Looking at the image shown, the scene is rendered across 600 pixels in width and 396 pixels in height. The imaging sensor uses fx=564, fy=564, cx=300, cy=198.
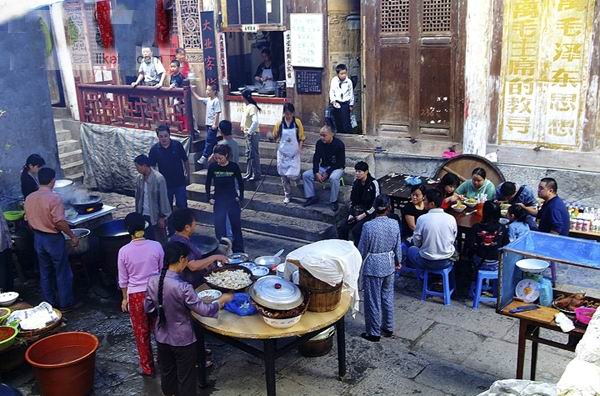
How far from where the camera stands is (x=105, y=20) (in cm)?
1460

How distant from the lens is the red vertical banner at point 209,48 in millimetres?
14141

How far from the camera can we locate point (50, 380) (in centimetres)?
640

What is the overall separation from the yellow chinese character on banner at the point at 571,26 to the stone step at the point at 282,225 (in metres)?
5.51

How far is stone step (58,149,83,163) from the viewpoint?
16.2 m

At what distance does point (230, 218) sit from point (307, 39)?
16.1 ft

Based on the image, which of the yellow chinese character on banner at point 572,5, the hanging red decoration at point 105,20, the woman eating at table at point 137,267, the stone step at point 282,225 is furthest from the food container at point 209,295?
the hanging red decoration at point 105,20

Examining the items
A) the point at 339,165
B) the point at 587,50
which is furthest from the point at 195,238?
the point at 587,50

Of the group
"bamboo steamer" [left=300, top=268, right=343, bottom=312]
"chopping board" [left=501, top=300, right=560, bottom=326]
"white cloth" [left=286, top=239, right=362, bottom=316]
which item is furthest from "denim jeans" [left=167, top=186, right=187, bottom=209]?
"chopping board" [left=501, top=300, right=560, bottom=326]

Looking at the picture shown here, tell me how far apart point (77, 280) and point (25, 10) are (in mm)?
5393

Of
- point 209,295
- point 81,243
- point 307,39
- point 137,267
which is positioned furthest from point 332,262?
point 307,39

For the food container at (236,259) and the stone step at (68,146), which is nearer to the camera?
the food container at (236,259)

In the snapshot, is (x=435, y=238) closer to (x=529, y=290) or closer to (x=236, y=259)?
(x=529, y=290)

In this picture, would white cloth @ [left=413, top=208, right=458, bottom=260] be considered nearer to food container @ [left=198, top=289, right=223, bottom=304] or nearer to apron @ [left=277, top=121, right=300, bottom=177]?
food container @ [left=198, top=289, right=223, bottom=304]

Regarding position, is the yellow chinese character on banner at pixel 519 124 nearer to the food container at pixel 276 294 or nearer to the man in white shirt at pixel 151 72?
the food container at pixel 276 294
